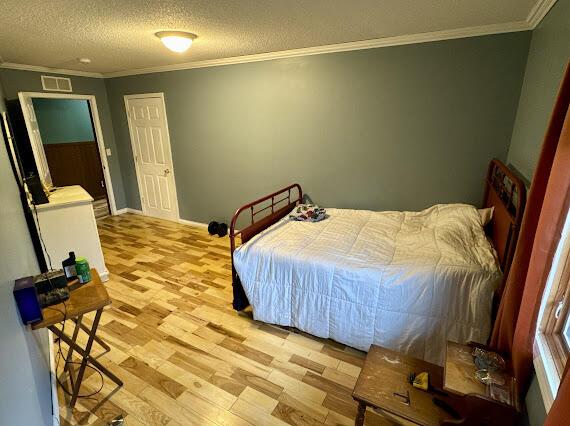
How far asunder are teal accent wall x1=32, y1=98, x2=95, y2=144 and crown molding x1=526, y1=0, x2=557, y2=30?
20.8 feet

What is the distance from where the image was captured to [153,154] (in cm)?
484

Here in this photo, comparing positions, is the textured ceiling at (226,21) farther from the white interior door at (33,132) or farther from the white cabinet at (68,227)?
the white cabinet at (68,227)

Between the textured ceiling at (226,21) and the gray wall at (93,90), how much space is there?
781 millimetres

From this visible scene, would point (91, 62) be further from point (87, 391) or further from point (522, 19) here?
point (522, 19)

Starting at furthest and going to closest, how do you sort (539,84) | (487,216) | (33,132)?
(33,132) → (487,216) → (539,84)

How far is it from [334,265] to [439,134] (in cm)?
184

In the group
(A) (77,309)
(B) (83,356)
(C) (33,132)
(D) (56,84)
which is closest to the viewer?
(A) (77,309)

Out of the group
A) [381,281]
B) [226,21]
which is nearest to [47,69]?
[226,21]

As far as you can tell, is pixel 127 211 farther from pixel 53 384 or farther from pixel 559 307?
pixel 559 307

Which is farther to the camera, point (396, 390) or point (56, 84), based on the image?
point (56, 84)

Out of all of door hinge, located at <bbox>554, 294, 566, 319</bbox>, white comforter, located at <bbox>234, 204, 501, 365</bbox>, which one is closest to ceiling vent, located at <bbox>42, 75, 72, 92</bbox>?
white comforter, located at <bbox>234, 204, 501, 365</bbox>

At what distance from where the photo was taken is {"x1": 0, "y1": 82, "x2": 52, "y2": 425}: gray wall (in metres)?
0.98

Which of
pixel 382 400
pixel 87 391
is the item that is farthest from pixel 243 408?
pixel 87 391

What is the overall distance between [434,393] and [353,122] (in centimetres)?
263
